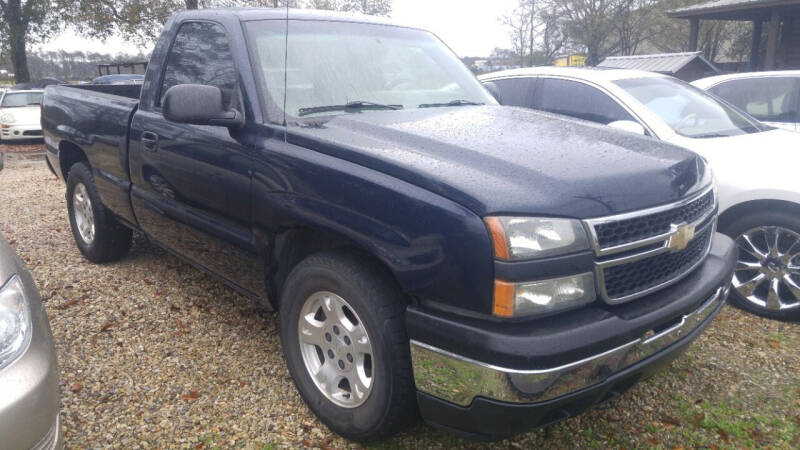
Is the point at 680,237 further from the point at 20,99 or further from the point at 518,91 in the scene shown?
the point at 20,99

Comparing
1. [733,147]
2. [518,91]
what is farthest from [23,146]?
[733,147]

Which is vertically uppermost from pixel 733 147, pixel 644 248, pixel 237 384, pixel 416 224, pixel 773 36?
pixel 773 36

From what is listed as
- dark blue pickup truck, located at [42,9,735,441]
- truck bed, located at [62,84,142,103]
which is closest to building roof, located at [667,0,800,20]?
dark blue pickup truck, located at [42,9,735,441]

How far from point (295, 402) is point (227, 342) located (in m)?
0.84

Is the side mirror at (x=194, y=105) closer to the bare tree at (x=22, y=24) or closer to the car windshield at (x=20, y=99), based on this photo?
the car windshield at (x=20, y=99)

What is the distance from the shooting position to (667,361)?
7.72 ft

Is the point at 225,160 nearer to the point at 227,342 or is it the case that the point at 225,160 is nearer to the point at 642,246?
the point at 227,342

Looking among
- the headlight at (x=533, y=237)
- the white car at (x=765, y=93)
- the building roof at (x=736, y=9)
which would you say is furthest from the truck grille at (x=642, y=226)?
the building roof at (x=736, y=9)

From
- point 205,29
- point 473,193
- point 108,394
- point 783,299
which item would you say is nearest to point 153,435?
point 108,394

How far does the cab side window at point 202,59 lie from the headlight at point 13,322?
4.61 ft

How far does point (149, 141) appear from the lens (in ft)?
11.8

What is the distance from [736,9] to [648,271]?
57.3ft

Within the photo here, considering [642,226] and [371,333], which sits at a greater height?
[642,226]

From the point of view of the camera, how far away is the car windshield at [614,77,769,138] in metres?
4.70
